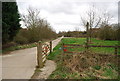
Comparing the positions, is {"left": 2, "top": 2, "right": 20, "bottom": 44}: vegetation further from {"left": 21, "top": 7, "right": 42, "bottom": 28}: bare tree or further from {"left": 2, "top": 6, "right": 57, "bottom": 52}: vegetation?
{"left": 21, "top": 7, "right": 42, "bottom": 28}: bare tree

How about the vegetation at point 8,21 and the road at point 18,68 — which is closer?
the road at point 18,68

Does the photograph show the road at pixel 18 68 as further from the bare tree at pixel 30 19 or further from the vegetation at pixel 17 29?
the bare tree at pixel 30 19

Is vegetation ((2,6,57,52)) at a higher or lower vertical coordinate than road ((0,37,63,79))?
higher

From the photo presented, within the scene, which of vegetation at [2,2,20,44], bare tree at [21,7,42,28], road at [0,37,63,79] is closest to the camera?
road at [0,37,63,79]

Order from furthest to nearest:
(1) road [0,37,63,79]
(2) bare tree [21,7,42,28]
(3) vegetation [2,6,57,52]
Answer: (2) bare tree [21,7,42,28], (3) vegetation [2,6,57,52], (1) road [0,37,63,79]

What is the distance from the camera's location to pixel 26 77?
146 inches

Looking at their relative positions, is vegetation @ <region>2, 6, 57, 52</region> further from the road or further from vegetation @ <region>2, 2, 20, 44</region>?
the road

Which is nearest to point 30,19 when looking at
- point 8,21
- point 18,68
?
point 8,21

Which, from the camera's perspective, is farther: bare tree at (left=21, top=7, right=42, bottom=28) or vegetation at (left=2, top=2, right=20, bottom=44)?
bare tree at (left=21, top=7, right=42, bottom=28)

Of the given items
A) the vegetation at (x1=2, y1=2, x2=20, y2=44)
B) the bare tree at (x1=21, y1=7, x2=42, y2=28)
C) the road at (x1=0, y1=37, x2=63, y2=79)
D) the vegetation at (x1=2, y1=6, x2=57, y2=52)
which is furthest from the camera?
the bare tree at (x1=21, y1=7, x2=42, y2=28)

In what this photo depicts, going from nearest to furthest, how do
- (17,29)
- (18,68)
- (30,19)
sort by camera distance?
(18,68) < (17,29) < (30,19)

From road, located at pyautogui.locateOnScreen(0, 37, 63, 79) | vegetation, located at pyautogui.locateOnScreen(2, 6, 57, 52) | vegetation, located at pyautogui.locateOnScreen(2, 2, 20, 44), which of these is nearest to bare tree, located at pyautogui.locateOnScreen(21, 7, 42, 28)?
vegetation, located at pyautogui.locateOnScreen(2, 6, 57, 52)

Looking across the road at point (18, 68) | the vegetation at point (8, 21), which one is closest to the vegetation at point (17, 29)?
the vegetation at point (8, 21)

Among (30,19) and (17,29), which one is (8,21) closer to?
(17,29)
